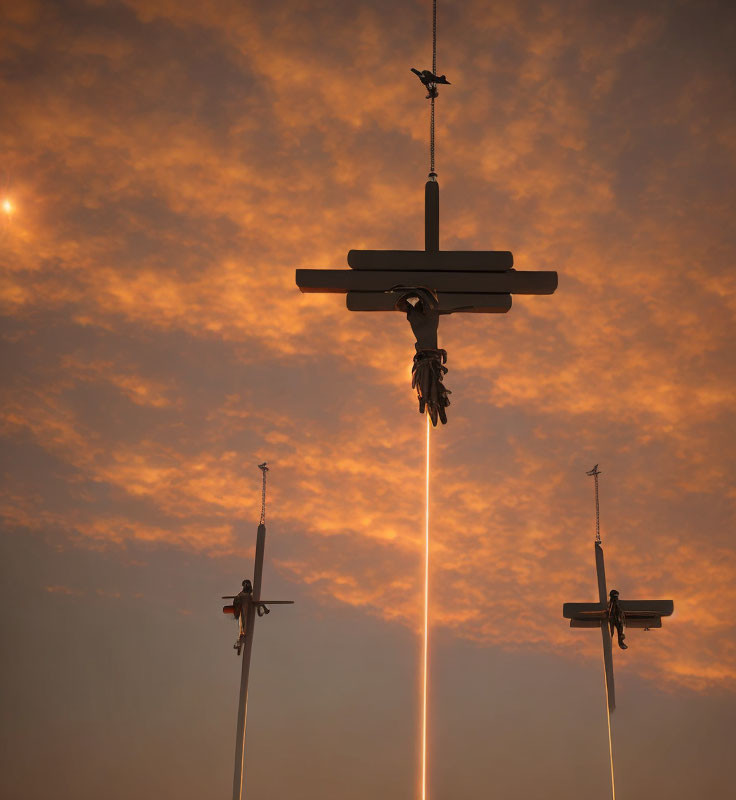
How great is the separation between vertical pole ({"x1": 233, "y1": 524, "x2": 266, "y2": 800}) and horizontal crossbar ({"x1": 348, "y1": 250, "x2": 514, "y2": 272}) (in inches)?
391

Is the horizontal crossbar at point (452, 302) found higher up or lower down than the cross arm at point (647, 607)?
lower down

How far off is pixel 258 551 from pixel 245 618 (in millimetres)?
1332

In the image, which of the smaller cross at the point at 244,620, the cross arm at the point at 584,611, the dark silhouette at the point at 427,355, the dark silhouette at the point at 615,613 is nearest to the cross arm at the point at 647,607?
the dark silhouette at the point at 615,613

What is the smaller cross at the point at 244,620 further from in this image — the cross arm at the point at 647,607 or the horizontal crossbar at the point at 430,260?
the horizontal crossbar at the point at 430,260

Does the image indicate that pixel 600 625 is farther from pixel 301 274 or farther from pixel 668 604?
pixel 301 274

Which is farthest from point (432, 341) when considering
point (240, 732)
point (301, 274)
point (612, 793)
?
point (612, 793)

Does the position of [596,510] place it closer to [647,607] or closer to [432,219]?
[647,607]

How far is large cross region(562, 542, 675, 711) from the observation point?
14.7 metres

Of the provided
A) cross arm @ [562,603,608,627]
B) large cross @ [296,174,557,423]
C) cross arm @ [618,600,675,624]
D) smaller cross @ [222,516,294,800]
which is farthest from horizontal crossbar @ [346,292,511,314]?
cross arm @ [562,603,608,627]

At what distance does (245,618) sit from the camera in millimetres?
14461

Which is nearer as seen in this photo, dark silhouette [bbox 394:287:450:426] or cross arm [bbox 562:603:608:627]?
dark silhouette [bbox 394:287:450:426]

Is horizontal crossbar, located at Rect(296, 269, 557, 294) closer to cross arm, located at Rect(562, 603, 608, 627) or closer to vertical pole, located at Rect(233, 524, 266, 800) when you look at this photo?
vertical pole, located at Rect(233, 524, 266, 800)

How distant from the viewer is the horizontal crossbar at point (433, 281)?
190 inches

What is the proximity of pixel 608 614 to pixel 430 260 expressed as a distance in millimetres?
11596
